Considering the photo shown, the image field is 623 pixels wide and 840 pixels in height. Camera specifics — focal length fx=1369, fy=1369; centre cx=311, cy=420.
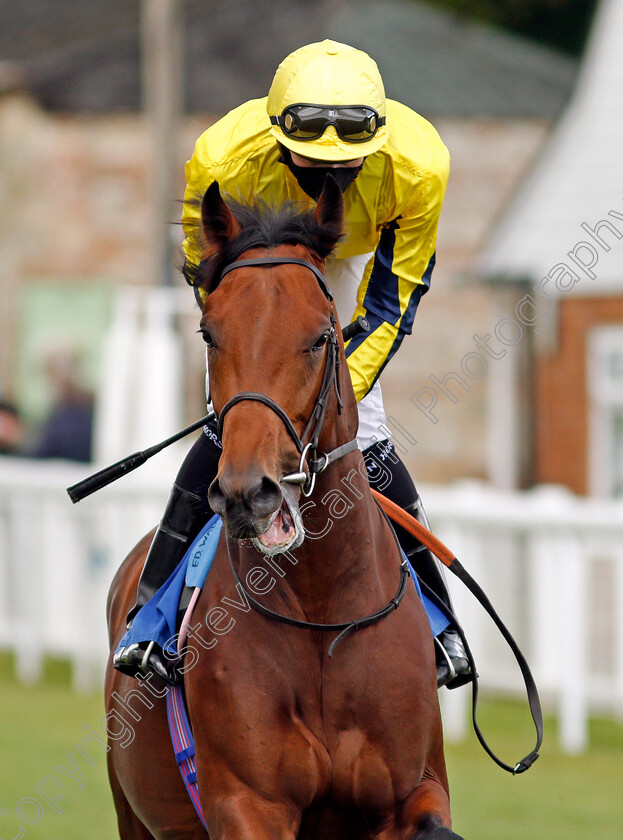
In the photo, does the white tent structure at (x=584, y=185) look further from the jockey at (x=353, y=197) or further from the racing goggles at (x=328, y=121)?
the racing goggles at (x=328, y=121)

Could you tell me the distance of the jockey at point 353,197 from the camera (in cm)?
372

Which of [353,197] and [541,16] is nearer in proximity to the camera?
[353,197]

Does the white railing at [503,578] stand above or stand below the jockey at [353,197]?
below

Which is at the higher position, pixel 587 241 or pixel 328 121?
pixel 328 121

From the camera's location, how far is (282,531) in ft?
9.90

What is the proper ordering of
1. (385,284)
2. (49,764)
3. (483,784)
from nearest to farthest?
(385,284) → (483,784) → (49,764)

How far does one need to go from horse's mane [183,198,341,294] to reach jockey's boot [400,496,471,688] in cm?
106

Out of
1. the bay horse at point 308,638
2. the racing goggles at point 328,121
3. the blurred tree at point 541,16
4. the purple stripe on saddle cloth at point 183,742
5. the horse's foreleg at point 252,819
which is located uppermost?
the racing goggles at point 328,121

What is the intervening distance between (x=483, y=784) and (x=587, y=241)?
6.91 metres

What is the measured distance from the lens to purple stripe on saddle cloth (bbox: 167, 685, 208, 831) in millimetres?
3738

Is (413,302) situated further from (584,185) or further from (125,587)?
(584,185)

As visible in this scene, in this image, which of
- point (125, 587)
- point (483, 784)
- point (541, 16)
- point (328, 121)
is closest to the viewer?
point (328, 121)

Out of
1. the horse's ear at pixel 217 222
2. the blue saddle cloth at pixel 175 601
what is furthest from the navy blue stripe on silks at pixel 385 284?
the blue saddle cloth at pixel 175 601

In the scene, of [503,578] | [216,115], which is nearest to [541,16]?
[216,115]
